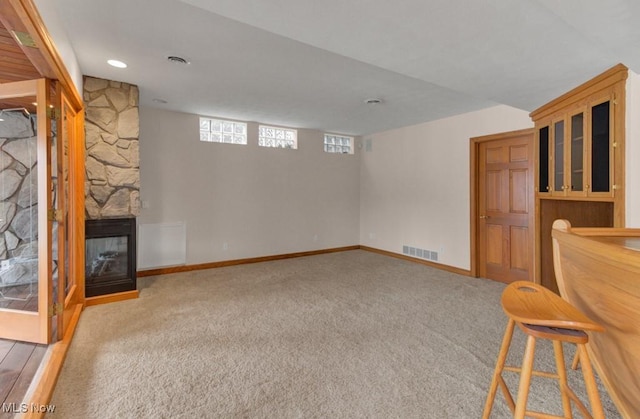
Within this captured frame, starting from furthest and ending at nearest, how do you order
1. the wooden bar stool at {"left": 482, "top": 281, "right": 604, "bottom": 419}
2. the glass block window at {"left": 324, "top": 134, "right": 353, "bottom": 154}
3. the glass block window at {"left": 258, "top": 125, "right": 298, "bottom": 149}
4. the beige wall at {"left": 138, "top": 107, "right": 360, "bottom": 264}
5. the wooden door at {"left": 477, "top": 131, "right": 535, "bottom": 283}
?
the glass block window at {"left": 324, "top": 134, "right": 353, "bottom": 154} < the glass block window at {"left": 258, "top": 125, "right": 298, "bottom": 149} < the beige wall at {"left": 138, "top": 107, "right": 360, "bottom": 264} < the wooden door at {"left": 477, "top": 131, "right": 535, "bottom": 283} < the wooden bar stool at {"left": 482, "top": 281, "right": 604, "bottom": 419}

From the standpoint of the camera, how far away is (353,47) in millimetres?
1999

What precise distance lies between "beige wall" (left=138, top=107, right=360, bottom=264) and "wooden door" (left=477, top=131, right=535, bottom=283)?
2750 mm

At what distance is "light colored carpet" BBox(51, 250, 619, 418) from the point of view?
1.79m

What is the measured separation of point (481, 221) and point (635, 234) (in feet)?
10.2

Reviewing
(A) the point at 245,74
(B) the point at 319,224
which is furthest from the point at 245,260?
(A) the point at 245,74

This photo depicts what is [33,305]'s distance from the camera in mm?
2455

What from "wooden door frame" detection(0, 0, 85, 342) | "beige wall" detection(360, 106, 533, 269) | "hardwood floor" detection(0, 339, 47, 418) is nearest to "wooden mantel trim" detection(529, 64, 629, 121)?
"beige wall" detection(360, 106, 533, 269)

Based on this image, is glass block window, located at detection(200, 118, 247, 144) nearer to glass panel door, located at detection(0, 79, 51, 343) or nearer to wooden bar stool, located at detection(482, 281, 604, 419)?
glass panel door, located at detection(0, 79, 51, 343)

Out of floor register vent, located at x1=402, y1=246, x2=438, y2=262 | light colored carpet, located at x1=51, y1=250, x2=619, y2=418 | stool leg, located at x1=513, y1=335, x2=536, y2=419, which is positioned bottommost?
light colored carpet, located at x1=51, y1=250, x2=619, y2=418

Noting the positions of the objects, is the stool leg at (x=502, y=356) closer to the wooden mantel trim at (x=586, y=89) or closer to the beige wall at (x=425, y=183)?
the wooden mantel trim at (x=586, y=89)

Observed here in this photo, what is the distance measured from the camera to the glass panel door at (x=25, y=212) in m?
2.35

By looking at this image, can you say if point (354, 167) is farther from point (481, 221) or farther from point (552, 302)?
point (552, 302)

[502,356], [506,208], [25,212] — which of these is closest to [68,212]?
[25,212]

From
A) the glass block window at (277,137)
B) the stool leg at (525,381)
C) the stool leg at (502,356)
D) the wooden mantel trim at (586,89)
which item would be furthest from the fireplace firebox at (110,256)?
the wooden mantel trim at (586,89)
